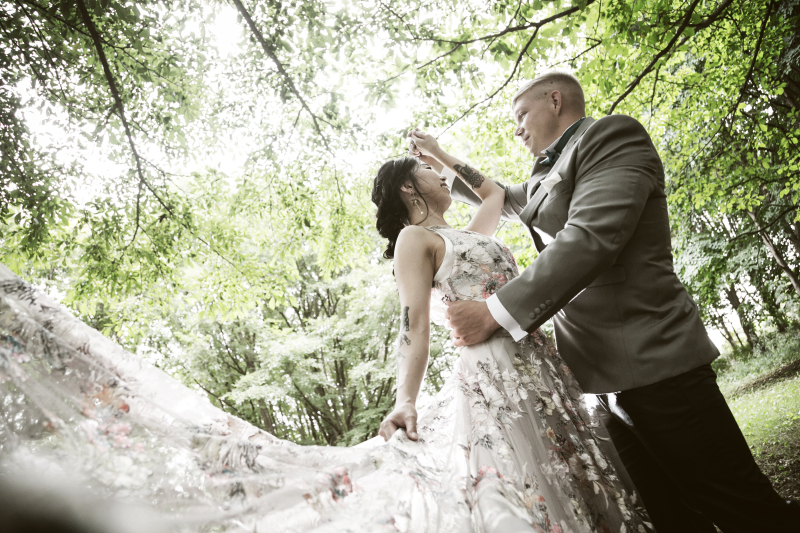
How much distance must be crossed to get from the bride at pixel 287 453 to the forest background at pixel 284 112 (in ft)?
9.24

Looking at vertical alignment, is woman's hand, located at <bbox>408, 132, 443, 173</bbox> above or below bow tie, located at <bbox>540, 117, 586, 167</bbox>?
above

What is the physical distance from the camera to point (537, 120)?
2.24m

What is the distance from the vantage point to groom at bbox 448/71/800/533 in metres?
1.45

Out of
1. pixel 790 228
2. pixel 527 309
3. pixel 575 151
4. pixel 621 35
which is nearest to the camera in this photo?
pixel 527 309

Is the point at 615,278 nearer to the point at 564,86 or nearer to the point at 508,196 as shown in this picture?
the point at 564,86

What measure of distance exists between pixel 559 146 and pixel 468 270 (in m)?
0.72

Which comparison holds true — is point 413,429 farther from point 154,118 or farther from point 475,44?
point 154,118

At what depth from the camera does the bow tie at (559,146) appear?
1.98 metres

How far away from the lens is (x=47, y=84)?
4.47 meters

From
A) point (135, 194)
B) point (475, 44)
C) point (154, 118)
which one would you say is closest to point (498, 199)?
point (475, 44)

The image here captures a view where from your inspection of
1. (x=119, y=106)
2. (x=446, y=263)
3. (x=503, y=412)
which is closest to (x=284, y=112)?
(x=119, y=106)

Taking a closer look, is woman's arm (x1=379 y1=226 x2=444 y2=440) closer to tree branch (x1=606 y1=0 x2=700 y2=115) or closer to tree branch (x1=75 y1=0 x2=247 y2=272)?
tree branch (x1=606 y1=0 x2=700 y2=115)

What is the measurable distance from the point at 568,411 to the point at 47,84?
566 centimetres

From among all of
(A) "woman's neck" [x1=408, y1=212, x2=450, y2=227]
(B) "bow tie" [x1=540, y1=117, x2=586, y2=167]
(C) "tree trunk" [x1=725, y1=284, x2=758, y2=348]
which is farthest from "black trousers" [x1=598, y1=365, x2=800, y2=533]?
(C) "tree trunk" [x1=725, y1=284, x2=758, y2=348]
